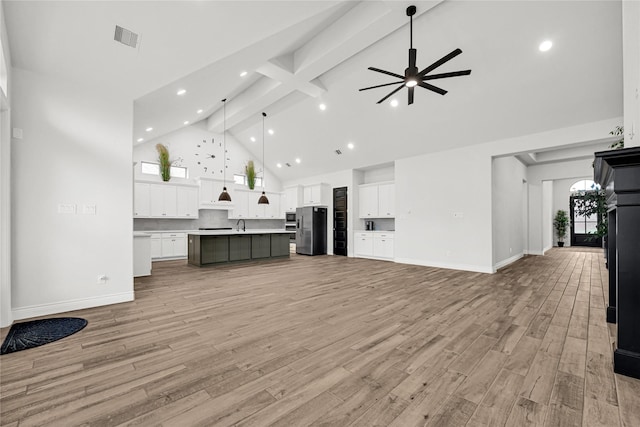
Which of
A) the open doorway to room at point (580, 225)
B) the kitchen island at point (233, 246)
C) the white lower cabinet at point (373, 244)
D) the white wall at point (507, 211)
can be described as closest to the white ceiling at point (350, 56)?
the white wall at point (507, 211)

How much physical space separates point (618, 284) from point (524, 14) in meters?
3.57

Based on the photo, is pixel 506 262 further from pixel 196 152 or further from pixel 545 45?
pixel 196 152

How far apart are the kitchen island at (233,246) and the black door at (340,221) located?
1879 millimetres

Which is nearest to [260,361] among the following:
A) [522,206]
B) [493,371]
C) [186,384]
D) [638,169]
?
[186,384]

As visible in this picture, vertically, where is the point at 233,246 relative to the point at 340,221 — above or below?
below

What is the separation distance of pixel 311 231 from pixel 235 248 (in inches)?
109

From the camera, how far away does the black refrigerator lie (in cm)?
911

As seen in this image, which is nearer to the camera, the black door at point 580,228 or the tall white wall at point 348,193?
the tall white wall at point 348,193

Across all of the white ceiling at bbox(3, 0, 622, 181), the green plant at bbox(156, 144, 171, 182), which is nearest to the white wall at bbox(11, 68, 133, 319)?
the white ceiling at bbox(3, 0, 622, 181)

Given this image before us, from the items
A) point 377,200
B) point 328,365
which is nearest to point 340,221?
point 377,200

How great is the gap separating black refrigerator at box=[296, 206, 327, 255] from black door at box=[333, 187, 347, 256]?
36cm

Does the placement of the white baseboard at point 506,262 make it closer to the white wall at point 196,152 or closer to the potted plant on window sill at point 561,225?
the potted plant on window sill at point 561,225

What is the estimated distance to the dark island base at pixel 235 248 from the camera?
21.6 feet

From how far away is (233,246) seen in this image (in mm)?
7035
